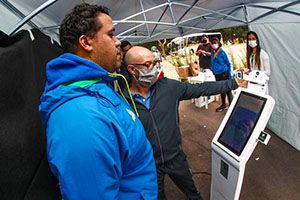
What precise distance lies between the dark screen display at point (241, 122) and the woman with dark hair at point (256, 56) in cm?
218

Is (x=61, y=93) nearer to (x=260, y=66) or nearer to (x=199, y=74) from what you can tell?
(x=260, y=66)

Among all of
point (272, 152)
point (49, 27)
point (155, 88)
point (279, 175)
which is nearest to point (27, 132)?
point (155, 88)

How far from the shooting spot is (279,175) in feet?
7.82

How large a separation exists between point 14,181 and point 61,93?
1.70 feet

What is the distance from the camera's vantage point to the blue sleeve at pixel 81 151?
60cm

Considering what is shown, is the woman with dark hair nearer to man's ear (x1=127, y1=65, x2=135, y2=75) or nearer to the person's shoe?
the person's shoe

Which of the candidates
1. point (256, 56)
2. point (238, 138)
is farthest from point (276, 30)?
point (238, 138)

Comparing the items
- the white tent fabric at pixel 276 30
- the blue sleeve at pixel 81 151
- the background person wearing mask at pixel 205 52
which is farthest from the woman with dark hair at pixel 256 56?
the blue sleeve at pixel 81 151

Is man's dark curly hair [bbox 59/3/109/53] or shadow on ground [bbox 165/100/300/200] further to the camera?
shadow on ground [bbox 165/100/300/200]

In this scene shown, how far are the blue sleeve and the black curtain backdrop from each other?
0.31 meters

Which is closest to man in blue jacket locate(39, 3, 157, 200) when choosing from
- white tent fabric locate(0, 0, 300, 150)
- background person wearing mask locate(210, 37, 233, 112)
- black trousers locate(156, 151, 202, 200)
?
black trousers locate(156, 151, 202, 200)

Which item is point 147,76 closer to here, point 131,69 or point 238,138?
point 131,69

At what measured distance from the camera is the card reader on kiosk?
1165 mm

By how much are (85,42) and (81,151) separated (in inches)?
23.5
